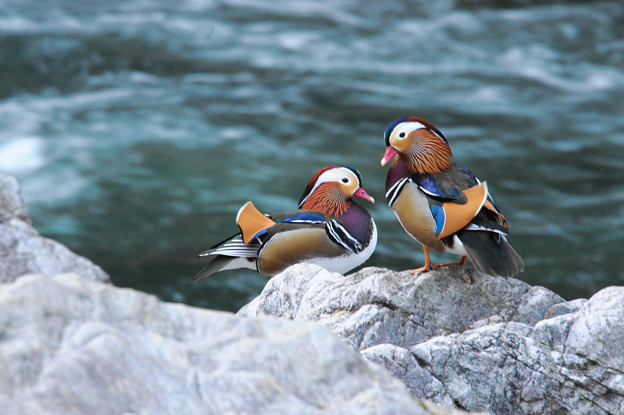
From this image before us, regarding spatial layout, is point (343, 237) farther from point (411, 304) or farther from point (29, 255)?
point (29, 255)

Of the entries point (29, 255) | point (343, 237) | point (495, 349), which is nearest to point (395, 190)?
point (343, 237)

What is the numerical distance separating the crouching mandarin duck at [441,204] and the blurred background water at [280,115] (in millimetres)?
3606

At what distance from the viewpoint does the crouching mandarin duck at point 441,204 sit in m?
3.24

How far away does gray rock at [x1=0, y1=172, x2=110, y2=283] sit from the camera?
92.8 inches

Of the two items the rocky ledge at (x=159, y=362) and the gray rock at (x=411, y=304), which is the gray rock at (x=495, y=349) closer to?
the gray rock at (x=411, y=304)

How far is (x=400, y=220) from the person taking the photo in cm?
364

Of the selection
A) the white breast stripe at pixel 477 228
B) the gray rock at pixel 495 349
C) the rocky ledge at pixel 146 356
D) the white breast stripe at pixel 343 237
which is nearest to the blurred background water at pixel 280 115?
the white breast stripe at pixel 343 237

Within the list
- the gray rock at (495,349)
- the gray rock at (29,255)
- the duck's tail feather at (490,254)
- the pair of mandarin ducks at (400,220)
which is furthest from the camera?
the pair of mandarin ducks at (400,220)

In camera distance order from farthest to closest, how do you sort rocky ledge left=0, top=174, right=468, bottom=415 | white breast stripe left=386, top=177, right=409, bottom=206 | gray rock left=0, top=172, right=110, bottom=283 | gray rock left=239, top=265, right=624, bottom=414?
white breast stripe left=386, top=177, right=409, bottom=206, gray rock left=239, top=265, right=624, bottom=414, gray rock left=0, top=172, right=110, bottom=283, rocky ledge left=0, top=174, right=468, bottom=415

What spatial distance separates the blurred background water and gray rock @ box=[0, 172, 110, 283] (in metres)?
4.48

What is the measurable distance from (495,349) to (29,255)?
1.67 metres

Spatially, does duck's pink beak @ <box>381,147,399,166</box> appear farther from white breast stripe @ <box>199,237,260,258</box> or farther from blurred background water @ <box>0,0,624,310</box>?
blurred background water @ <box>0,0,624,310</box>

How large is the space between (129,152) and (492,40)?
24.2ft

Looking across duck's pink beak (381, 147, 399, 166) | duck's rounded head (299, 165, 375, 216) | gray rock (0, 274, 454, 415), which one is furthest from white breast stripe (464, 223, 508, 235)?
gray rock (0, 274, 454, 415)
